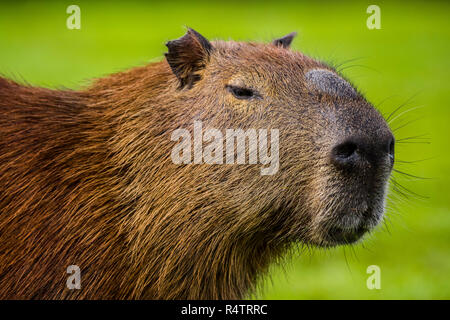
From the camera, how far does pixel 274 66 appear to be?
4285 millimetres

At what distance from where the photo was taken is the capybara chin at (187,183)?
3998mm

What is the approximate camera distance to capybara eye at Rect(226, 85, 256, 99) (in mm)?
4184

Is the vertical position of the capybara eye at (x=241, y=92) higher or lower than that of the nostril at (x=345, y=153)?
higher

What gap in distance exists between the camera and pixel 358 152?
390cm

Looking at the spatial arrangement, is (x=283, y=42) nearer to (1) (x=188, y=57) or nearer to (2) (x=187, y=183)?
(1) (x=188, y=57)

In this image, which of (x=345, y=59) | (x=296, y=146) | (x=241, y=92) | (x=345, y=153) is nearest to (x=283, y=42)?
(x=241, y=92)

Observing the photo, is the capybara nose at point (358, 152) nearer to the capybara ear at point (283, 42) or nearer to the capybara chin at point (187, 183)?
the capybara chin at point (187, 183)

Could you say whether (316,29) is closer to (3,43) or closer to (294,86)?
(3,43)

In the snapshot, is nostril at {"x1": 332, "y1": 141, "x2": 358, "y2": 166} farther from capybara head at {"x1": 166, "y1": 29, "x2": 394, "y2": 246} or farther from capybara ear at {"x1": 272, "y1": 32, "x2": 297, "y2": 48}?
capybara ear at {"x1": 272, "y1": 32, "x2": 297, "y2": 48}

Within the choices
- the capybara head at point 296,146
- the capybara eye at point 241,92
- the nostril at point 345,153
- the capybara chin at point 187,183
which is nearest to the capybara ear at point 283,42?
the capybara chin at point 187,183

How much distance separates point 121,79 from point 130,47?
14.4 meters

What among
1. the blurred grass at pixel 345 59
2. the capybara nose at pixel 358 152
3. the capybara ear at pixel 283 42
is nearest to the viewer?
the capybara nose at pixel 358 152

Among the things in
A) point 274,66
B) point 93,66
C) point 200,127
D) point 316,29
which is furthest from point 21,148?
point 316,29

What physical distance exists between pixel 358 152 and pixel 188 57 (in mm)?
1268
